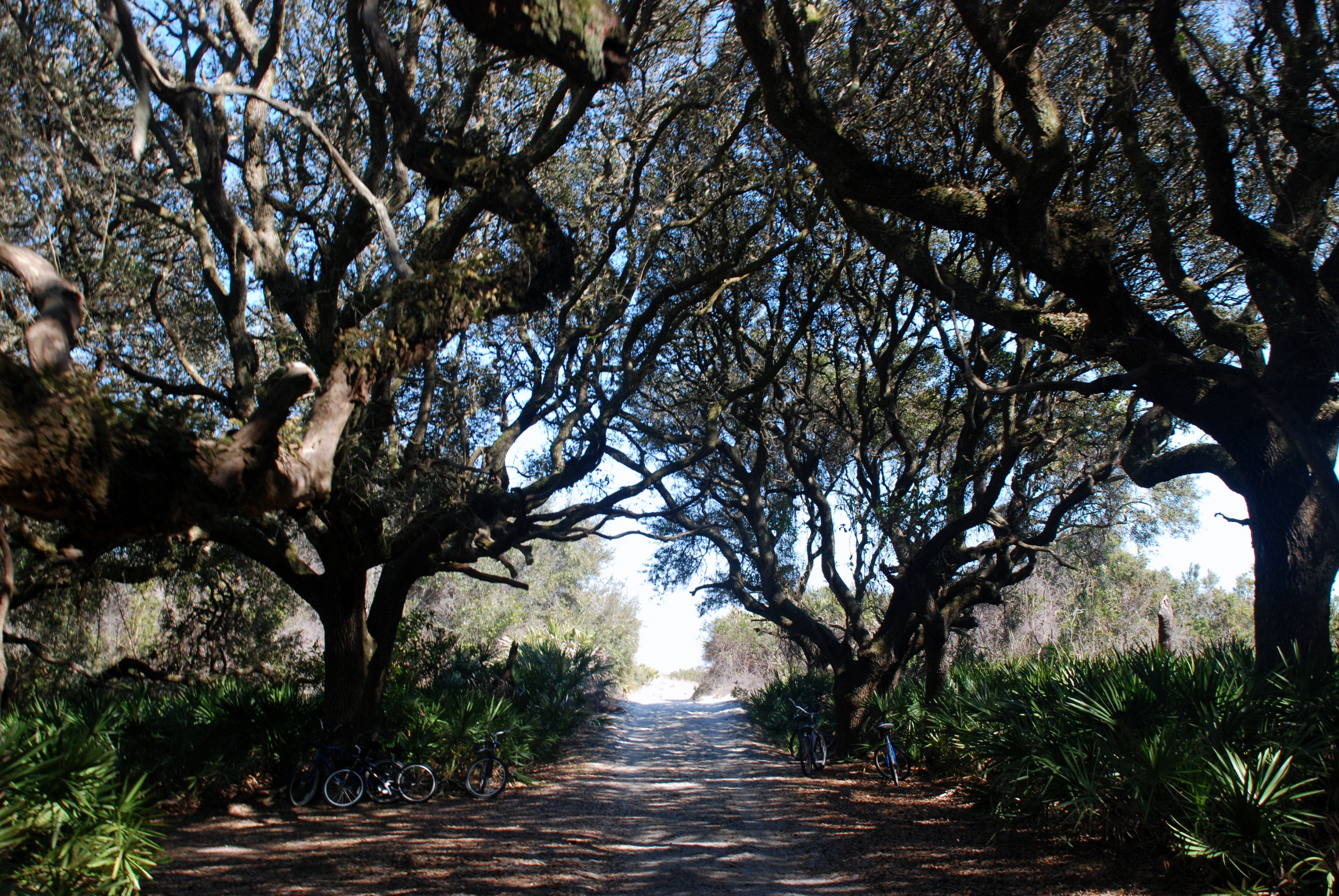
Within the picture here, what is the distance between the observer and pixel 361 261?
11328 millimetres

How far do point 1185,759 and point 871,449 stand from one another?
1161 centimetres

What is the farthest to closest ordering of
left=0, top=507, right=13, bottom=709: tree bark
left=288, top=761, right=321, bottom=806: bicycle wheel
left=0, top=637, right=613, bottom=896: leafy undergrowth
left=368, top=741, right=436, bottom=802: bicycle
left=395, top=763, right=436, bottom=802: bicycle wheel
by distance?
1. left=395, top=763, right=436, bottom=802: bicycle wheel
2. left=368, top=741, right=436, bottom=802: bicycle
3. left=288, top=761, right=321, bottom=806: bicycle wheel
4. left=0, top=507, right=13, bottom=709: tree bark
5. left=0, top=637, right=613, bottom=896: leafy undergrowth

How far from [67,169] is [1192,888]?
1286cm

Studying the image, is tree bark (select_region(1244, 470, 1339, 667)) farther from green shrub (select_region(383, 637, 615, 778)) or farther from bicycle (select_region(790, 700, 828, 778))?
green shrub (select_region(383, 637, 615, 778))

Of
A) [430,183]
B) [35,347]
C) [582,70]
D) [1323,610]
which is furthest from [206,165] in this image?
[1323,610]

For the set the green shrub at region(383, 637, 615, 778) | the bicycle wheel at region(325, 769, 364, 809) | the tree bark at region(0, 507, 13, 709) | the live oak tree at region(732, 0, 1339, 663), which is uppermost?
the live oak tree at region(732, 0, 1339, 663)

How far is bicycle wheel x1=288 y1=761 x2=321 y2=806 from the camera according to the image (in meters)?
9.55

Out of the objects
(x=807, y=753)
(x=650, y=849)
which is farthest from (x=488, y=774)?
(x=807, y=753)

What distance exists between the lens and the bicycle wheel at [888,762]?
11539 mm

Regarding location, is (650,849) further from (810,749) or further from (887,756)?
(810,749)

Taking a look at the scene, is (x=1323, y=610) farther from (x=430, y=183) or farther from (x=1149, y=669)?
(x=430, y=183)

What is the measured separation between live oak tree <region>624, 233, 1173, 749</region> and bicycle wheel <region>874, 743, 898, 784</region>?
175cm

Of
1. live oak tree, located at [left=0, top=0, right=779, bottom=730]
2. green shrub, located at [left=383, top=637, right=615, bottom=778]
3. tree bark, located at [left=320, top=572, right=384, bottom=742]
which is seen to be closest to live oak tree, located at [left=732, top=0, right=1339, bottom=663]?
live oak tree, located at [left=0, top=0, right=779, bottom=730]

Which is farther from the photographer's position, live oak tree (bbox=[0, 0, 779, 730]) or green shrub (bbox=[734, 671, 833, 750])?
green shrub (bbox=[734, 671, 833, 750])
